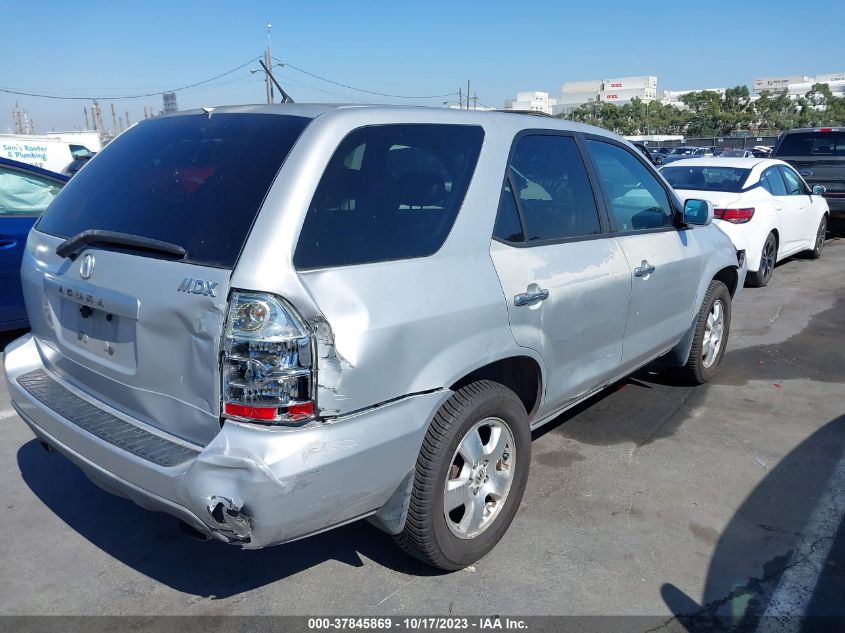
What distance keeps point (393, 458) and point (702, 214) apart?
3.14 m

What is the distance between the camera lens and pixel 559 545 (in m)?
3.22

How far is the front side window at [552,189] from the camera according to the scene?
10.6ft

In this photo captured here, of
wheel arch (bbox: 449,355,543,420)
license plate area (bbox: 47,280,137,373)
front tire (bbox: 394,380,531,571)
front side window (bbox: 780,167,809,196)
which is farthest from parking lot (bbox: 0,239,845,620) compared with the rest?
front side window (bbox: 780,167,809,196)

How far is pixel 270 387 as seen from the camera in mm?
2229

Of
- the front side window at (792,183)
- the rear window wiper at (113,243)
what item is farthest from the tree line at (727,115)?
the rear window wiper at (113,243)

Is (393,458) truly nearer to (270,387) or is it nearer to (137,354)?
(270,387)

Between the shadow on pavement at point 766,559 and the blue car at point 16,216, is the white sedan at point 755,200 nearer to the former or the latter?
the shadow on pavement at point 766,559

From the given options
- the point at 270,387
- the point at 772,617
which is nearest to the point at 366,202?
the point at 270,387

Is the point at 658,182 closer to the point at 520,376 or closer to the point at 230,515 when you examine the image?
the point at 520,376

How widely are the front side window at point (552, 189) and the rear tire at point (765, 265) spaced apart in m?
6.13

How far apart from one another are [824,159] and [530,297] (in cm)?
1142

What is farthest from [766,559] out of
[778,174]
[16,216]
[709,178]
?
[778,174]

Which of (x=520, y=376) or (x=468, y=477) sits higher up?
(x=520, y=376)

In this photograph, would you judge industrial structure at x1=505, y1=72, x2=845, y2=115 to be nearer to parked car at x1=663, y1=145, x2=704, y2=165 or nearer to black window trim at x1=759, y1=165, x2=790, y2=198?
parked car at x1=663, y1=145, x2=704, y2=165
